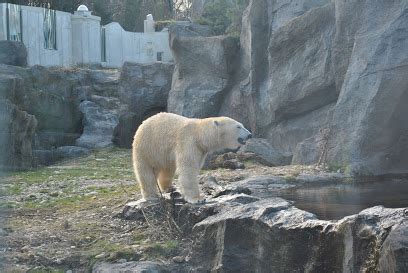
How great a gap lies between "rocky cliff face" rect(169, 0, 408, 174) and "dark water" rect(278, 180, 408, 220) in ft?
6.87

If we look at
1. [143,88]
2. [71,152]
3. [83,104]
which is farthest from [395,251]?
[83,104]

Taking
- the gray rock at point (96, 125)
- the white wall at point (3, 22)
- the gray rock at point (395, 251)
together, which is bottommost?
the gray rock at point (96, 125)

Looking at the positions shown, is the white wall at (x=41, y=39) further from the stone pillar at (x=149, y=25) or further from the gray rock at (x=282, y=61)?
the gray rock at (x=282, y=61)

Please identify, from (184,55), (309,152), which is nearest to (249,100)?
(184,55)

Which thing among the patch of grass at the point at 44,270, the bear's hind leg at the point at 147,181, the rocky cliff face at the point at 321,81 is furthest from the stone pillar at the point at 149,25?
the patch of grass at the point at 44,270

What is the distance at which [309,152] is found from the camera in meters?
14.6

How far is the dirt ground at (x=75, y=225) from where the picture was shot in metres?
7.02

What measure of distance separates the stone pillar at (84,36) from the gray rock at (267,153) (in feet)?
60.4

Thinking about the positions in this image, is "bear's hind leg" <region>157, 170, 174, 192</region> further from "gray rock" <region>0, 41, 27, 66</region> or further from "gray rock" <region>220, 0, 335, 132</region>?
"gray rock" <region>0, 41, 27, 66</region>

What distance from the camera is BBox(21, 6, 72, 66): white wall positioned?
29375mm

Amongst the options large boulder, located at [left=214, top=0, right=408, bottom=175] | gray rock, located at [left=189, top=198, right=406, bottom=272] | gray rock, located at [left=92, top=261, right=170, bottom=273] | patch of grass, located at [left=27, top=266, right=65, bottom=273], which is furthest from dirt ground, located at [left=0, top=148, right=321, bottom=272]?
large boulder, located at [left=214, top=0, right=408, bottom=175]

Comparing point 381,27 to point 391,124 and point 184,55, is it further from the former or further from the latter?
point 184,55

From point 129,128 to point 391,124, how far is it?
441 inches

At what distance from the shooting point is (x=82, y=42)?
33062mm
